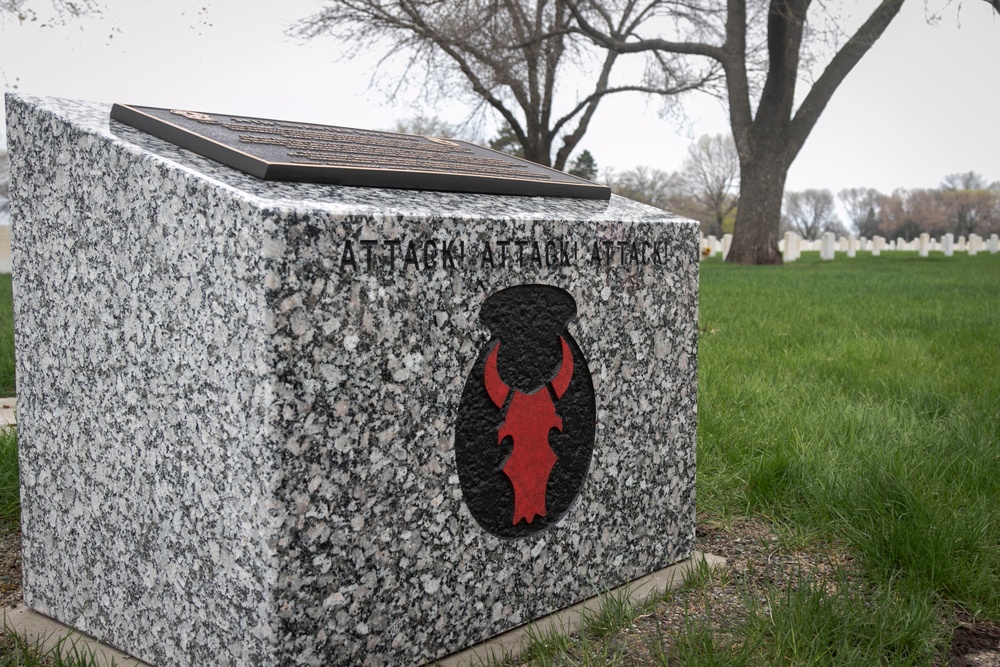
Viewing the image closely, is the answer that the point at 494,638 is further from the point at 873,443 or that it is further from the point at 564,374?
the point at 873,443

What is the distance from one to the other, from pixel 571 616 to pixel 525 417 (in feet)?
1.92

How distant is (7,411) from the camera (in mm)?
4555

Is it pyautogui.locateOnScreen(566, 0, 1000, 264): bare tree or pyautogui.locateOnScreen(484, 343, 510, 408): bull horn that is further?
pyautogui.locateOnScreen(566, 0, 1000, 264): bare tree

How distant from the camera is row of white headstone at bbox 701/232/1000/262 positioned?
87.3 feet

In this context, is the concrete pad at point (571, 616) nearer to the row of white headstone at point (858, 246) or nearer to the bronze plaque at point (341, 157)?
the bronze plaque at point (341, 157)

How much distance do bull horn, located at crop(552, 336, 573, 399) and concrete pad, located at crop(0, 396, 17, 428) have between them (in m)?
2.78

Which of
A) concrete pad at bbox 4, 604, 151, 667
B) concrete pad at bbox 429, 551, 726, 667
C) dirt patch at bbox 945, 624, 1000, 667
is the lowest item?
concrete pad at bbox 4, 604, 151, 667

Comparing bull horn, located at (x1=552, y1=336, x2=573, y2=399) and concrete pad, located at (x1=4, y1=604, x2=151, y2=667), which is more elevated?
bull horn, located at (x1=552, y1=336, x2=573, y2=399)

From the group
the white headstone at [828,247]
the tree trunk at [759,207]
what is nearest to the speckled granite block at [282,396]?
the tree trunk at [759,207]

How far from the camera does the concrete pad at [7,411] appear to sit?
414 centimetres

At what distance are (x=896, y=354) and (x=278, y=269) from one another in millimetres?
4918

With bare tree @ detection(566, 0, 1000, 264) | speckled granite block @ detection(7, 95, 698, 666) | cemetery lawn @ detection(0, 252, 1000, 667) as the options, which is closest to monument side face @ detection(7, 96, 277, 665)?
speckled granite block @ detection(7, 95, 698, 666)

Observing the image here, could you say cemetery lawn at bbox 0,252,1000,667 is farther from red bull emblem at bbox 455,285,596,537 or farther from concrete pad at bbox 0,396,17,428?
concrete pad at bbox 0,396,17,428

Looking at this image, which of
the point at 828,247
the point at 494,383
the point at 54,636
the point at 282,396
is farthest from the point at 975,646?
the point at 828,247
